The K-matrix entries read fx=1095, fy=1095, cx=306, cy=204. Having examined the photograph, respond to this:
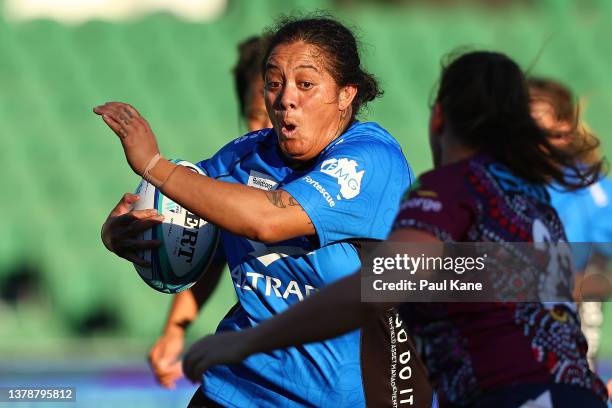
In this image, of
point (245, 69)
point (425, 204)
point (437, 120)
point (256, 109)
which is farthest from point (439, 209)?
point (245, 69)

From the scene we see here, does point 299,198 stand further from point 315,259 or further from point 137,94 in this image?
point 137,94

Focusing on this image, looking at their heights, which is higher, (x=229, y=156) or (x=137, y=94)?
(x=137, y=94)

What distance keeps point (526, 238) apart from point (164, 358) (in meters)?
2.08

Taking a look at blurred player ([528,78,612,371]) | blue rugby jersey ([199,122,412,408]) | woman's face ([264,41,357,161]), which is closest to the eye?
woman's face ([264,41,357,161])

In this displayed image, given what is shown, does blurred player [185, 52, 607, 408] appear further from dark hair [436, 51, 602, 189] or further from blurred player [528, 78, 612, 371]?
blurred player [528, 78, 612, 371]

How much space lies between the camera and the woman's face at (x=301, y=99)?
3.49m

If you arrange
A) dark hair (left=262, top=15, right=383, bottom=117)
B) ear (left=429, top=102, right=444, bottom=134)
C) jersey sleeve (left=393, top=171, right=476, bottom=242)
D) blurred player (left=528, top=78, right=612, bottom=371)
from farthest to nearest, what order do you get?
blurred player (left=528, top=78, right=612, bottom=371) < dark hair (left=262, top=15, right=383, bottom=117) < ear (left=429, top=102, right=444, bottom=134) < jersey sleeve (left=393, top=171, right=476, bottom=242)

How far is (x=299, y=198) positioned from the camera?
10.6ft

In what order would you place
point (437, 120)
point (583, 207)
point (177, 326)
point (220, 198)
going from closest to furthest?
point (437, 120), point (220, 198), point (177, 326), point (583, 207)

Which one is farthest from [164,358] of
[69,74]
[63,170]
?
[69,74]

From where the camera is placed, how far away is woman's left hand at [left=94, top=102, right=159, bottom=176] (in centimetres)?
321

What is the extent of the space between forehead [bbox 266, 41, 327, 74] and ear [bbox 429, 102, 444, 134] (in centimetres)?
77

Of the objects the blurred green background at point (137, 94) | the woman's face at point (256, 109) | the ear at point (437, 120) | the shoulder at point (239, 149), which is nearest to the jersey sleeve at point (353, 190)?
the shoulder at point (239, 149)

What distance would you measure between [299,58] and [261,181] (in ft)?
1.41
